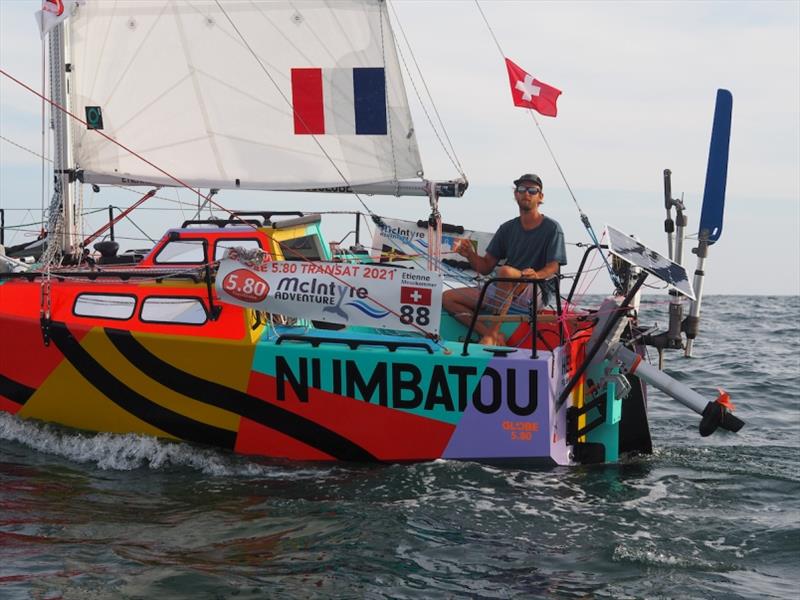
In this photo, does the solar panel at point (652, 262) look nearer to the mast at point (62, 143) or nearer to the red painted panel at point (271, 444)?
the red painted panel at point (271, 444)

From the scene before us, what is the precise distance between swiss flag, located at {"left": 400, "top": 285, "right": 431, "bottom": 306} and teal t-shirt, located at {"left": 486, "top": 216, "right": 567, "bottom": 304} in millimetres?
1133

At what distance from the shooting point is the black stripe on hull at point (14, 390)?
820 centimetres

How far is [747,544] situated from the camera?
244 inches

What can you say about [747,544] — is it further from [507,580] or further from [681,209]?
[681,209]

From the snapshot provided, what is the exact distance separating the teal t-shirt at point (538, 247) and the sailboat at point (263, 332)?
0.29 metres

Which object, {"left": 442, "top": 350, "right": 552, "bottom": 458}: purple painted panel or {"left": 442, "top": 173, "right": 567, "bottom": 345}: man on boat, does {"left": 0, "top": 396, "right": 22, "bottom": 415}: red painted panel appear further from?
{"left": 442, "top": 173, "right": 567, "bottom": 345}: man on boat

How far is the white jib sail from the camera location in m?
10.4

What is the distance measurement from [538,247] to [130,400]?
344 centimetres

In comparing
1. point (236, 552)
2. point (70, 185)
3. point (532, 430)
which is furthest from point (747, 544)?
point (70, 185)

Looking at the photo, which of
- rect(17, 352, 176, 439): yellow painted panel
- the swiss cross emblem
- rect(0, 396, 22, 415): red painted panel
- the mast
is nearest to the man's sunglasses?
the swiss cross emblem

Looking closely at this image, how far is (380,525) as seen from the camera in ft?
20.6

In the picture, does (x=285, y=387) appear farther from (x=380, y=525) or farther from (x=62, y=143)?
(x=62, y=143)

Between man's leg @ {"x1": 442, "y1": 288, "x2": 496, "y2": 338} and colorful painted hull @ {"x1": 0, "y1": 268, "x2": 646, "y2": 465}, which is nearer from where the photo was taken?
colorful painted hull @ {"x1": 0, "y1": 268, "x2": 646, "y2": 465}

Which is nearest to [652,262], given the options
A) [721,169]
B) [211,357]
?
[721,169]
